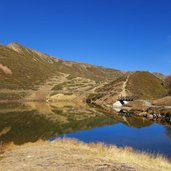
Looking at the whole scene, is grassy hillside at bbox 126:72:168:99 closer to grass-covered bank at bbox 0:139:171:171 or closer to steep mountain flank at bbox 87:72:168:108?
steep mountain flank at bbox 87:72:168:108

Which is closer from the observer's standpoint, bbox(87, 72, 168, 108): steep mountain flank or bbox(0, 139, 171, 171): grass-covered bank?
bbox(0, 139, 171, 171): grass-covered bank

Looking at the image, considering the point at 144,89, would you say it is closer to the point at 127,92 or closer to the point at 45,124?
the point at 127,92

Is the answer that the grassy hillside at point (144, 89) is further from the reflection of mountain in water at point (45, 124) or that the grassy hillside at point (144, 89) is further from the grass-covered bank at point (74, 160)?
the grass-covered bank at point (74, 160)

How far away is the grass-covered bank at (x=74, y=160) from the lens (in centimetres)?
2545

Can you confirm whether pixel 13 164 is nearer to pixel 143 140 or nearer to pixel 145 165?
pixel 145 165

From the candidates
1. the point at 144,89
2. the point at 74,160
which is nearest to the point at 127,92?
the point at 144,89

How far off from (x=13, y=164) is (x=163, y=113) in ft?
264

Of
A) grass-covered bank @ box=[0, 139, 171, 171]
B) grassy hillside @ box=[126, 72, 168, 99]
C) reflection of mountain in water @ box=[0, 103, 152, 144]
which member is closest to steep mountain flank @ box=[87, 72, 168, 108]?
grassy hillside @ box=[126, 72, 168, 99]

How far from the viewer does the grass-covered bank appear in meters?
25.5

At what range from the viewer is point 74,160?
90.5ft

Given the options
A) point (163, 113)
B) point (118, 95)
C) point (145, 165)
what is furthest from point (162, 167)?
point (118, 95)

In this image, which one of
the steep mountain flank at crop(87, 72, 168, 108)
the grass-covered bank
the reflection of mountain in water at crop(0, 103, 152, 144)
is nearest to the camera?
the grass-covered bank

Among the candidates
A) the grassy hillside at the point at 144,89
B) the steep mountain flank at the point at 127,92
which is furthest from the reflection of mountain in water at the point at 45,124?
the grassy hillside at the point at 144,89

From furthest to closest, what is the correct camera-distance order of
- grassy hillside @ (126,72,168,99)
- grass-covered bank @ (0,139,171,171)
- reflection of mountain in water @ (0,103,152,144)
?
grassy hillside @ (126,72,168,99) < reflection of mountain in water @ (0,103,152,144) < grass-covered bank @ (0,139,171,171)
